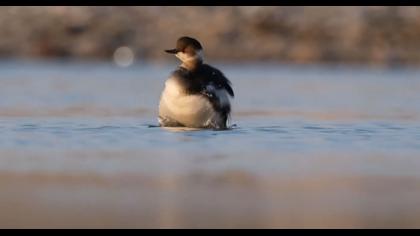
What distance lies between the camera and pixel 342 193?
7.98 m

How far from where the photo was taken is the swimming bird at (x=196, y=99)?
37.6 feet

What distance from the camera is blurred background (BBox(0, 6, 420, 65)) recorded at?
2709cm

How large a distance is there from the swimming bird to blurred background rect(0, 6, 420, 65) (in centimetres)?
1496

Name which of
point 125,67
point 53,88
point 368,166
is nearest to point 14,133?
point 368,166

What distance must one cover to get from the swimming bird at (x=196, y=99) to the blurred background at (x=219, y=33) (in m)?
15.0

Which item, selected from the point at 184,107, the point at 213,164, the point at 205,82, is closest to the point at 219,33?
the point at 205,82

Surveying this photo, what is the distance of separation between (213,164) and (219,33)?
60.0 ft

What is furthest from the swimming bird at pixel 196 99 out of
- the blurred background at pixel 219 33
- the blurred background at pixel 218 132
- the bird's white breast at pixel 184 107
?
the blurred background at pixel 219 33

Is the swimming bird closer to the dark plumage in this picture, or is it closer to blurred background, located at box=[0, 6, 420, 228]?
the dark plumage

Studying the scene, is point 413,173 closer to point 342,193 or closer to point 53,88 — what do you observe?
point 342,193

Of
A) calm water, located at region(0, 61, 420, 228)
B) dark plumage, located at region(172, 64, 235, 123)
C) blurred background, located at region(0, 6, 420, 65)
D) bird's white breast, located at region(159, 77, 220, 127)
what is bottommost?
calm water, located at region(0, 61, 420, 228)

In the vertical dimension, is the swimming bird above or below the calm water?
above

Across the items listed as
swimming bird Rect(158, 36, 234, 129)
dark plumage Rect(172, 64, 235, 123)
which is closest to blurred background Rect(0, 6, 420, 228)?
swimming bird Rect(158, 36, 234, 129)

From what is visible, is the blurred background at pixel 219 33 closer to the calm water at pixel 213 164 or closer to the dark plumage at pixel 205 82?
the calm water at pixel 213 164
